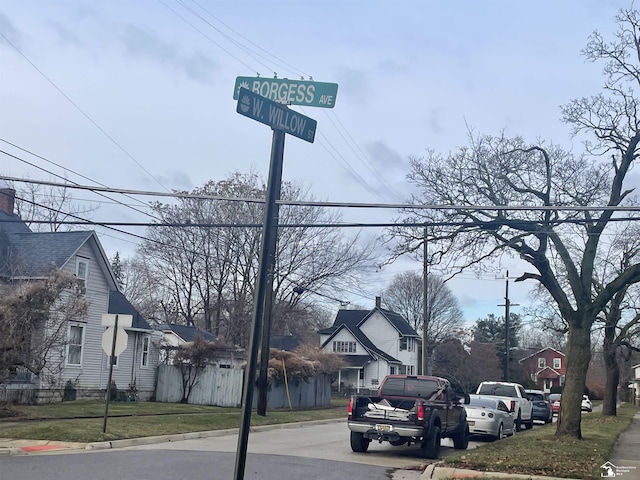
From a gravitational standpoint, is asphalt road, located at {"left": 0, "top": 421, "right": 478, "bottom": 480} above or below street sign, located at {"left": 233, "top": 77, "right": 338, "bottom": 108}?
below

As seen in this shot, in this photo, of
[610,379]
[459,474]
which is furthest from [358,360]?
[459,474]

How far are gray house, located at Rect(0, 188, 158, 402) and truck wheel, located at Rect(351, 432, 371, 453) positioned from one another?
14.3 m

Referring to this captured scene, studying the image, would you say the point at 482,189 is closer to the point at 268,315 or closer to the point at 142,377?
the point at 268,315

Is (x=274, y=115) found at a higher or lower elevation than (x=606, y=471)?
higher

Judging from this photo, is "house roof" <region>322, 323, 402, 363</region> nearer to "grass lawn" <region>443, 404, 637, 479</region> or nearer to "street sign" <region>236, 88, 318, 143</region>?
"grass lawn" <region>443, 404, 637, 479</region>

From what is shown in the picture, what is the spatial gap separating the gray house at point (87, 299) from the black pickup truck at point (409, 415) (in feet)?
47.0

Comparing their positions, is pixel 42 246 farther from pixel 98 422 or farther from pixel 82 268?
pixel 98 422

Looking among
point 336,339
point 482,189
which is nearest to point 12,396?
point 482,189

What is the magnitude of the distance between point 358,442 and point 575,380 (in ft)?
21.8

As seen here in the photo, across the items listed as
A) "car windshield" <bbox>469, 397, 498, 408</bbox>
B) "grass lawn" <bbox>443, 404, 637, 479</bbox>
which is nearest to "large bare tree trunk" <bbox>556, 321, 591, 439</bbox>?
"grass lawn" <bbox>443, 404, 637, 479</bbox>

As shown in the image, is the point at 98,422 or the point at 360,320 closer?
the point at 98,422

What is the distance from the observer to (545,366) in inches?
4296

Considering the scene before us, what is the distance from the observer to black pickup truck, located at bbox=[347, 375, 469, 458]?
17.2 metres

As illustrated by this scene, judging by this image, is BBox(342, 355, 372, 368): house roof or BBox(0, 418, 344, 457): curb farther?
BBox(342, 355, 372, 368): house roof
